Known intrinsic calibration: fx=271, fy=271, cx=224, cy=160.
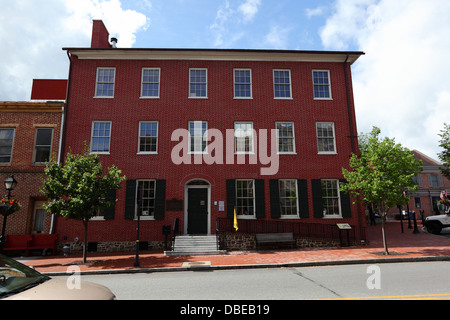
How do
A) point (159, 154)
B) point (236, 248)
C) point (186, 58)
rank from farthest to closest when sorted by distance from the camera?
1. point (186, 58)
2. point (159, 154)
3. point (236, 248)

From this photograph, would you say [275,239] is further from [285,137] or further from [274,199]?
[285,137]

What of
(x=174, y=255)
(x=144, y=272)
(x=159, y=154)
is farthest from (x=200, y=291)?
(x=159, y=154)

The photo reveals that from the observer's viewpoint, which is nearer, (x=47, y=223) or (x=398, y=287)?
(x=398, y=287)

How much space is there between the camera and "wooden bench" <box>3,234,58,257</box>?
45.2 ft

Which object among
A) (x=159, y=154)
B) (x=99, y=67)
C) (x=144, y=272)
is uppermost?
(x=99, y=67)

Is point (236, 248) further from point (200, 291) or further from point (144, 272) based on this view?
point (200, 291)

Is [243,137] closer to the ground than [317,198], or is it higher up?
higher up

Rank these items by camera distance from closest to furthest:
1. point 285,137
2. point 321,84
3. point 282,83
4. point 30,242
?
point 30,242, point 285,137, point 282,83, point 321,84

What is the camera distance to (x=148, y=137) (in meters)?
16.0

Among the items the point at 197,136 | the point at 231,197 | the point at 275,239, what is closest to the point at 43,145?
the point at 197,136

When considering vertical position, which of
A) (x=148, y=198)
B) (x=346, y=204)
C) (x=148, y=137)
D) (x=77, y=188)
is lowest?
(x=346, y=204)

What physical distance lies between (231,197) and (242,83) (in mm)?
7076

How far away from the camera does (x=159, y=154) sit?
15.7 metres

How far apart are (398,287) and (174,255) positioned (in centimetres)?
923
